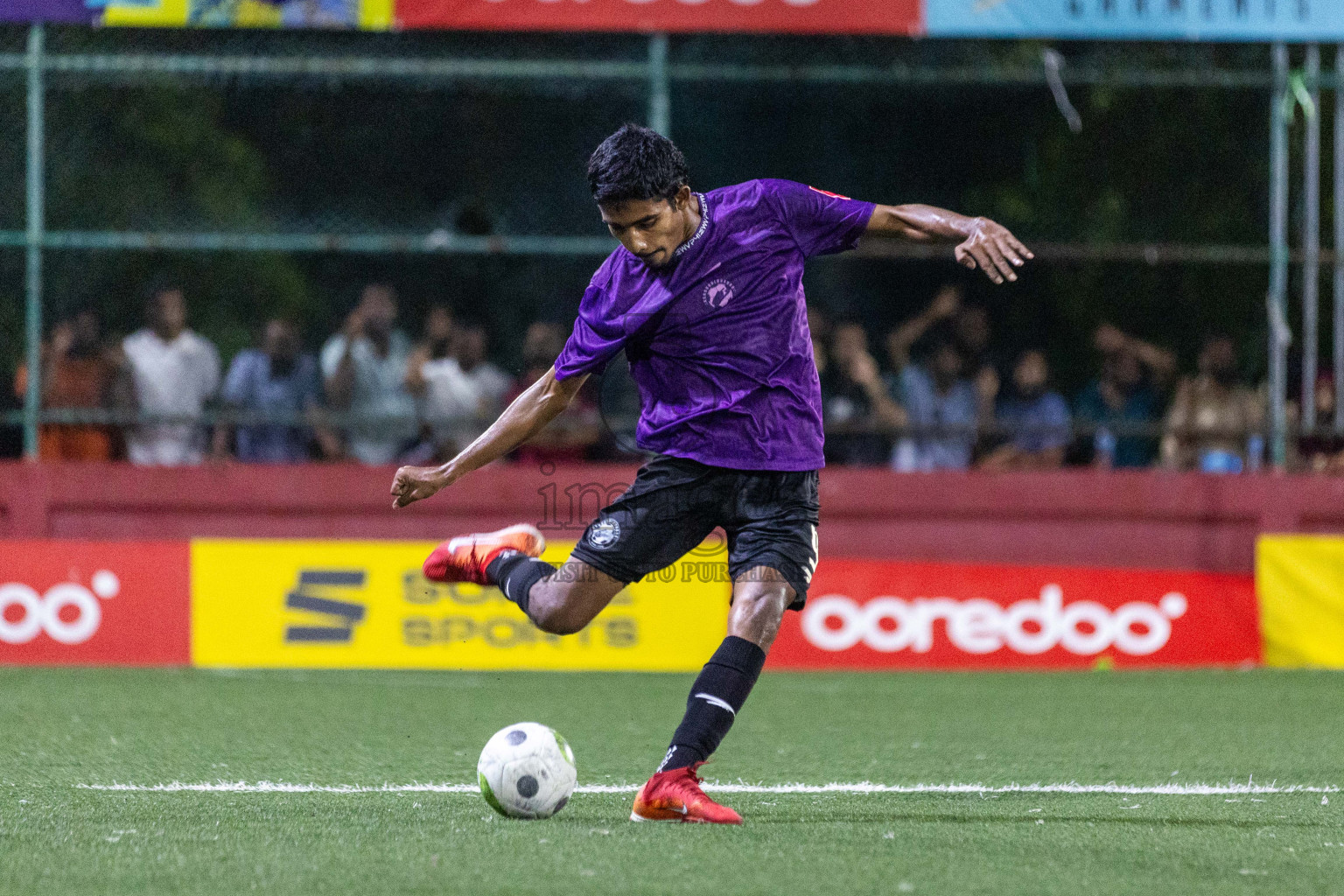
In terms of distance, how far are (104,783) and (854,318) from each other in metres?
7.82

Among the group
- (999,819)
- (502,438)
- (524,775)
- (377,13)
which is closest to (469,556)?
(502,438)

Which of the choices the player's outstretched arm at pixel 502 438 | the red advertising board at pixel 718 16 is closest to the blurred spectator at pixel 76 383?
the red advertising board at pixel 718 16

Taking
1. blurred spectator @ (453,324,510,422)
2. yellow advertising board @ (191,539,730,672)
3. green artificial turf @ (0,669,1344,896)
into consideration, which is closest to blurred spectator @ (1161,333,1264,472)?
green artificial turf @ (0,669,1344,896)

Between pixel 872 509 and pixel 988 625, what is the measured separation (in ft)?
4.23

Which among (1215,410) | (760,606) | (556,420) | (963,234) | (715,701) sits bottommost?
(715,701)

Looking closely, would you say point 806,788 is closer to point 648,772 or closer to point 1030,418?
point 648,772

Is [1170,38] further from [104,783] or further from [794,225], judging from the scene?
[104,783]

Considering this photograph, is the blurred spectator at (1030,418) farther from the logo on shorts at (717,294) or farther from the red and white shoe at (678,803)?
the red and white shoe at (678,803)

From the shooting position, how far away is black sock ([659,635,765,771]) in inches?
204

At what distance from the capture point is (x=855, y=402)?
481 inches

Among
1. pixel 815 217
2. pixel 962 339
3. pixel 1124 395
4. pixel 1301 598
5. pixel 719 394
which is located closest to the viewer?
pixel 719 394

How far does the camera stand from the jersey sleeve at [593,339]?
5418 mm

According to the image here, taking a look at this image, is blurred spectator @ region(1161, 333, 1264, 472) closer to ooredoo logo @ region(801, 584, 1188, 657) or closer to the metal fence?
the metal fence

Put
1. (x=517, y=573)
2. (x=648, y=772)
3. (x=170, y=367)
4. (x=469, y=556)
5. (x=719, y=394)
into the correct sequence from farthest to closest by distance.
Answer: (x=170, y=367)
(x=648, y=772)
(x=469, y=556)
(x=517, y=573)
(x=719, y=394)
